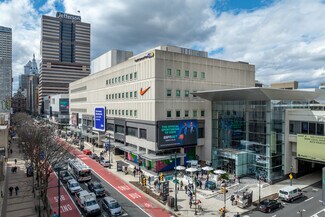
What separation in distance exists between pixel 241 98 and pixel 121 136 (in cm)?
3129

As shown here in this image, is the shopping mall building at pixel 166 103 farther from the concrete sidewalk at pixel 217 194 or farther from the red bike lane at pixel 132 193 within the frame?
the red bike lane at pixel 132 193

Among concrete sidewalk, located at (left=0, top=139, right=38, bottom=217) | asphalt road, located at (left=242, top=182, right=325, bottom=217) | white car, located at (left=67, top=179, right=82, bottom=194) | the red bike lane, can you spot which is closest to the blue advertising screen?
the red bike lane

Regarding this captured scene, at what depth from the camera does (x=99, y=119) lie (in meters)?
71.2

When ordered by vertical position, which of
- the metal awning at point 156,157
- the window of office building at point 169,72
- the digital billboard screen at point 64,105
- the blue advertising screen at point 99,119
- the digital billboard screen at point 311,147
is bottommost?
the metal awning at point 156,157

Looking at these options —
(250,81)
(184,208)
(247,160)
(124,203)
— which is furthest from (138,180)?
(250,81)

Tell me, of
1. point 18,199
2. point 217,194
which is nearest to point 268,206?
point 217,194

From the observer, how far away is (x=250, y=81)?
2402 inches

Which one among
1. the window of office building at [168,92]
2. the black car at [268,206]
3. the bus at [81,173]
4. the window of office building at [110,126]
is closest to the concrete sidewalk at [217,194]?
the black car at [268,206]

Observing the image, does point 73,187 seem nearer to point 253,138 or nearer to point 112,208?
point 112,208

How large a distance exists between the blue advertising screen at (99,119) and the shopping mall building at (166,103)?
7823 millimetres

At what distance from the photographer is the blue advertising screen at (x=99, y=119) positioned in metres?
68.8

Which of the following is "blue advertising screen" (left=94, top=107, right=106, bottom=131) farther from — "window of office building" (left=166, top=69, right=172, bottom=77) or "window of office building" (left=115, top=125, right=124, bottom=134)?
"window of office building" (left=166, top=69, right=172, bottom=77)

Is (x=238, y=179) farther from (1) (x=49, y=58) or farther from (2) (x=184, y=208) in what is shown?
(1) (x=49, y=58)

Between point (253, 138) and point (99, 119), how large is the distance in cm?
4655
